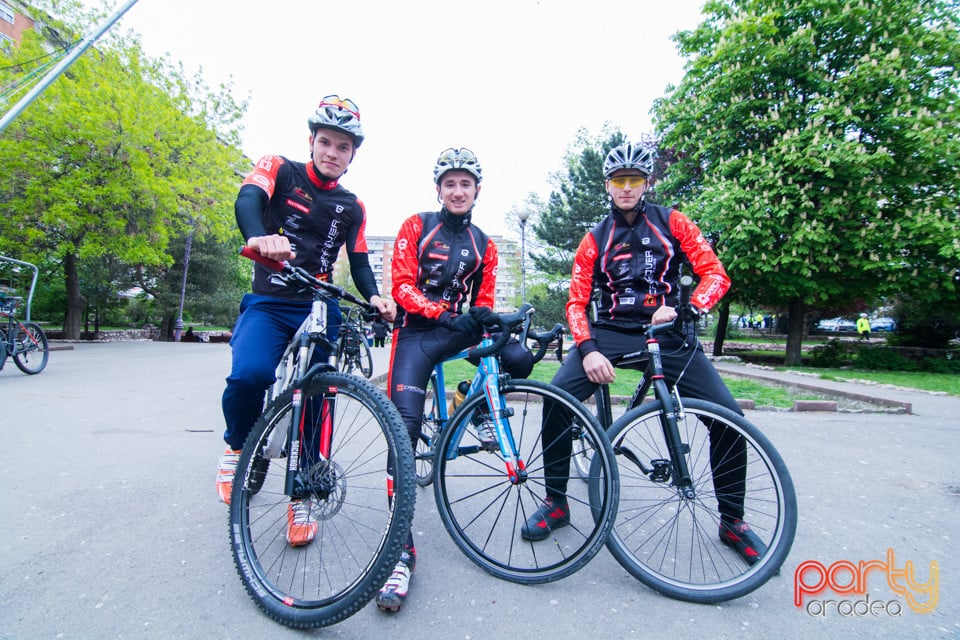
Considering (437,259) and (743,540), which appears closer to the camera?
(743,540)

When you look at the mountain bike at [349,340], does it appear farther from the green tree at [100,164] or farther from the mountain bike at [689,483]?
the green tree at [100,164]

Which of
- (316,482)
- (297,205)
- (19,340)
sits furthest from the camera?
(19,340)

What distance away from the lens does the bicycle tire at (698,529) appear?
216cm

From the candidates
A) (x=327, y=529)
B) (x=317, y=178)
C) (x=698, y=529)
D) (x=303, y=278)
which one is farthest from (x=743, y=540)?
(x=317, y=178)

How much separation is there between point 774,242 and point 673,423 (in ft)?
48.6

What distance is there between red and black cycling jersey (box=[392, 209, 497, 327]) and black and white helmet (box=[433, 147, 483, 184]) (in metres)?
0.25

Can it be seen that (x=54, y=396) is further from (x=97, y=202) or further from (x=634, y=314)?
(x=97, y=202)

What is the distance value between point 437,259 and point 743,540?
231cm

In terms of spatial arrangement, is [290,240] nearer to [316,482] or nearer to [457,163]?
[457,163]

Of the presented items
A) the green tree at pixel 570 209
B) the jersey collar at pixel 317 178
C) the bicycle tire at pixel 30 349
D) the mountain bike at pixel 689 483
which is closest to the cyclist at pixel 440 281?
the jersey collar at pixel 317 178

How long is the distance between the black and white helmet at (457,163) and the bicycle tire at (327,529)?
150cm

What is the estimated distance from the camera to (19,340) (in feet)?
28.5

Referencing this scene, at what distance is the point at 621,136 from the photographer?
31141 mm

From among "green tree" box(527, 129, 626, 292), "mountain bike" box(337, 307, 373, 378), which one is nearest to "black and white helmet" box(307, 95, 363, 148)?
"mountain bike" box(337, 307, 373, 378)
